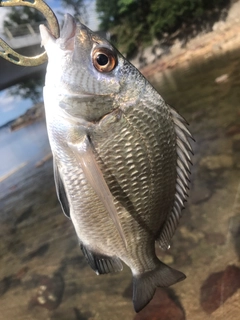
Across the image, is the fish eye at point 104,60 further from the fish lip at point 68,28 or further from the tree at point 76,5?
the tree at point 76,5

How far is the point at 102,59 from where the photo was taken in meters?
1.46

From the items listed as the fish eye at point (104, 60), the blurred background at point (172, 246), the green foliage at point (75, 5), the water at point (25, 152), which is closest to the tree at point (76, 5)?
the green foliage at point (75, 5)

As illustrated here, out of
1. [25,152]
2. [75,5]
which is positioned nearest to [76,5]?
[75,5]

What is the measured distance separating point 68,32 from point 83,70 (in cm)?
17

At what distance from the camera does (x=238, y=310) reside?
9.02 ft

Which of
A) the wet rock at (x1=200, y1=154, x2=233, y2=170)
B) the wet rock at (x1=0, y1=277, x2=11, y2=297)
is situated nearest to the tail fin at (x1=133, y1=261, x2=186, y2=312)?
the wet rock at (x1=0, y1=277, x2=11, y2=297)

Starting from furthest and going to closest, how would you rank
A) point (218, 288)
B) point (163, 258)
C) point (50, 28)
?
1. point (163, 258)
2. point (218, 288)
3. point (50, 28)

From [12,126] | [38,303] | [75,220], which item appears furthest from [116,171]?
[12,126]

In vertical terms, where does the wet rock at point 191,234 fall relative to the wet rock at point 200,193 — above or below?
above

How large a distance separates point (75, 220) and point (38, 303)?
268 cm

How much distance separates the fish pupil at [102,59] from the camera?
145 cm

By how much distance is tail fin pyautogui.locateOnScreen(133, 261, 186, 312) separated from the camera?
5.63 feet

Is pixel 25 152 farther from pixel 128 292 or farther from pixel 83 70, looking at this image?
pixel 83 70

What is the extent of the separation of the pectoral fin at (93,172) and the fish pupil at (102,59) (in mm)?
353
